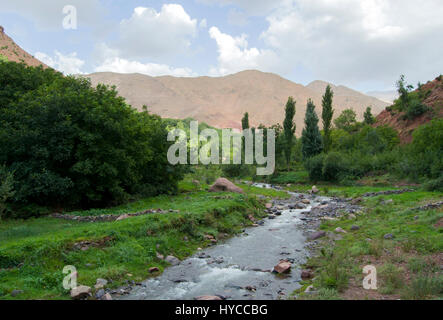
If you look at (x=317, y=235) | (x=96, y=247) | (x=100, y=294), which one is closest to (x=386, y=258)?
(x=317, y=235)

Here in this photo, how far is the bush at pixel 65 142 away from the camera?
20.5 metres

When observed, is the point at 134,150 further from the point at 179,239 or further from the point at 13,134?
the point at 179,239

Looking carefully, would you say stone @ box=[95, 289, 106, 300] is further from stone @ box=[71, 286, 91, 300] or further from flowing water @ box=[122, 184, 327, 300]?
flowing water @ box=[122, 184, 327, 300]

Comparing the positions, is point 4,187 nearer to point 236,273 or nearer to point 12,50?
point 236,273

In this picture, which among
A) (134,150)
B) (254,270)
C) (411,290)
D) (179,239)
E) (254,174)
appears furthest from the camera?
(254,174)

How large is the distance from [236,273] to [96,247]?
19.8 ft

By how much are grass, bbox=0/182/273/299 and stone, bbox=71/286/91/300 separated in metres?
0.34

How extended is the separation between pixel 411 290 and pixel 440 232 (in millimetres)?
6688

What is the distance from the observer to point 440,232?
13.5 m

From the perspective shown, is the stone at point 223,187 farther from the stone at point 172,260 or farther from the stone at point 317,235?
the stone at point 172,260

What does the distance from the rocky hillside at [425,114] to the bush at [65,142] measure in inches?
2094

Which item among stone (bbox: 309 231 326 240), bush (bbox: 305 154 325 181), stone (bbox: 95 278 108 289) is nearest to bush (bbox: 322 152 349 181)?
bush (bbox: 305 154 325 181)

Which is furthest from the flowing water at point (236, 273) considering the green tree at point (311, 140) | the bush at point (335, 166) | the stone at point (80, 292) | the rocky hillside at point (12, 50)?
the rocky hillside at point (12, 50)
